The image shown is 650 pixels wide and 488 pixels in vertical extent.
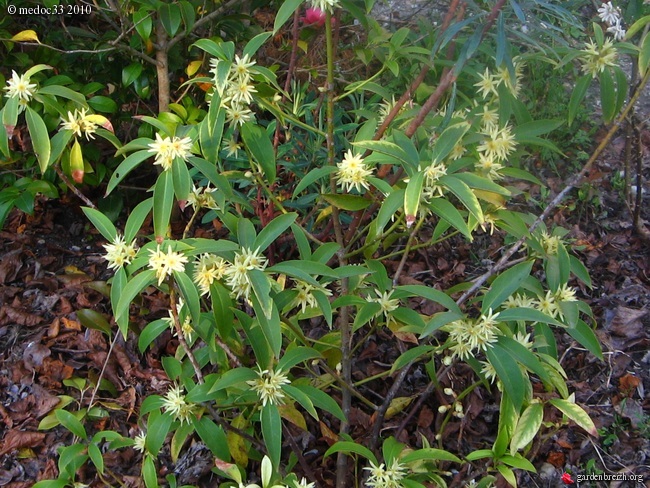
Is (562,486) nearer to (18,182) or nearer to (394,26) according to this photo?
(394,26)

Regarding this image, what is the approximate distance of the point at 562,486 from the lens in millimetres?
1918

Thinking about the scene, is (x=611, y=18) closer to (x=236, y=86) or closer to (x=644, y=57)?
(x=644, y=57)

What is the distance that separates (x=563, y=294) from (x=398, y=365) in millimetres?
436

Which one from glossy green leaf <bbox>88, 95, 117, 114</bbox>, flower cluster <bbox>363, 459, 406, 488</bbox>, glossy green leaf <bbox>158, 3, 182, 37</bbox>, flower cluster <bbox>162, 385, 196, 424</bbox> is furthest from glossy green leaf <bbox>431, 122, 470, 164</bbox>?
glossy green leaf <bbox>88, 95, 117, 114</bbox>

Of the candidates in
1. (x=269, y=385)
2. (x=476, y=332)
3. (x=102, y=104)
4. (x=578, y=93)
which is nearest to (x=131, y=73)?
(x=102, y=104)

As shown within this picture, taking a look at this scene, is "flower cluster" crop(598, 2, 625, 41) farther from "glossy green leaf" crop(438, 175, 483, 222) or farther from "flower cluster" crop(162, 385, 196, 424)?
"flower cluster" crop(162, 385, 196, 424)

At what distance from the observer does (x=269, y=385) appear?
1.46m

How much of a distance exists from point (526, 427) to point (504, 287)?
0.30 meters

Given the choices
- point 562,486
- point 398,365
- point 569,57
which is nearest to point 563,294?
point 398,365

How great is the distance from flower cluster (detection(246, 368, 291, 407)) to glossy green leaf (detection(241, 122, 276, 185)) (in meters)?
0.49

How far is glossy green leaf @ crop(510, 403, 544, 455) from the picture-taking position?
4.58ft

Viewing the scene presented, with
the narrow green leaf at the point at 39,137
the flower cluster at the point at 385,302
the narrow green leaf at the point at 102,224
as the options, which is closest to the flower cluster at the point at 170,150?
the narrow green leaf at the point at 102,224

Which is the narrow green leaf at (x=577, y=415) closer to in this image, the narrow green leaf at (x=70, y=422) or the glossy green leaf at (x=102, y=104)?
the narrow green leaf at (x=70, y=422)

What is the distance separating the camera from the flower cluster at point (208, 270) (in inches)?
55.3
